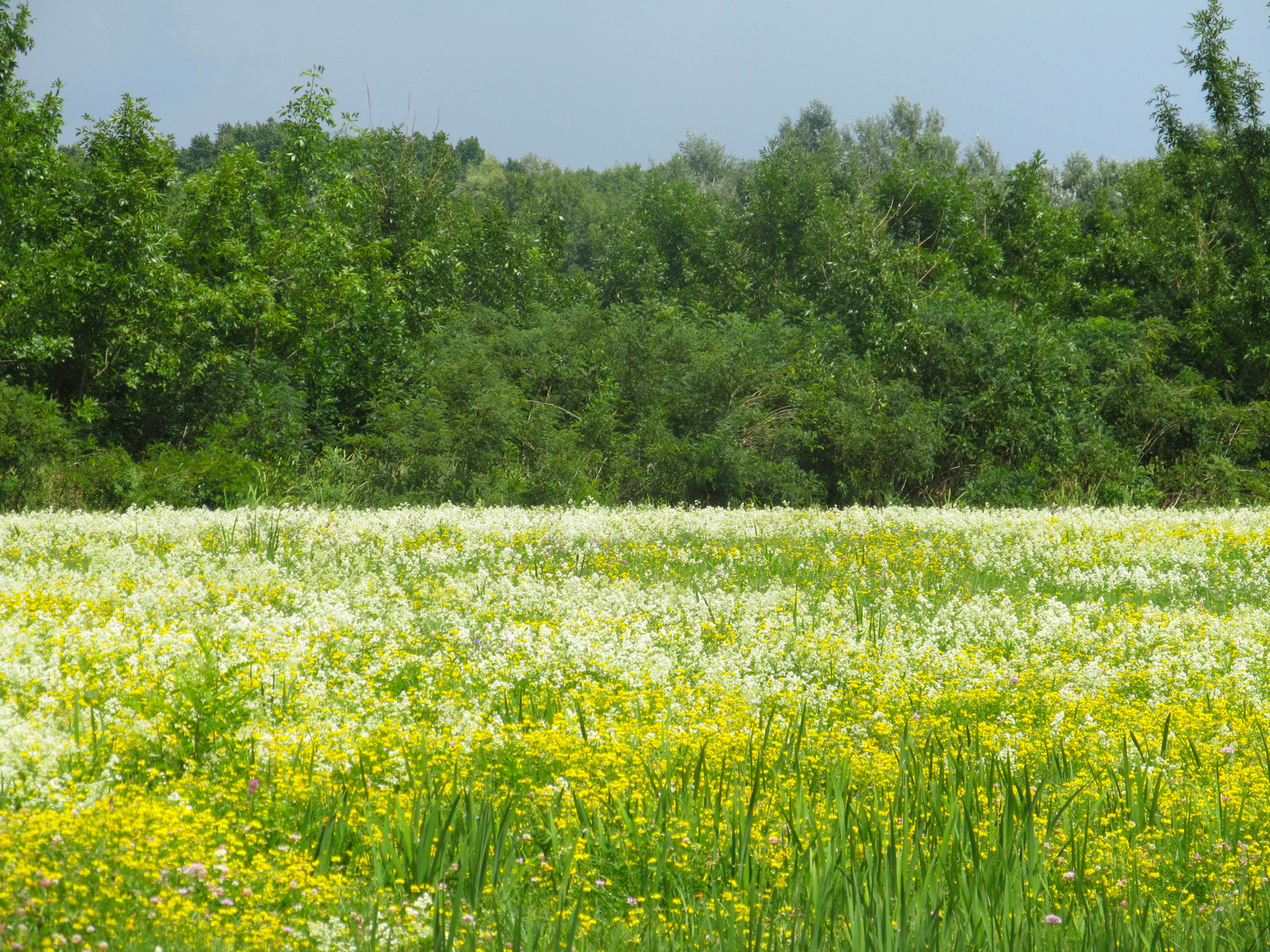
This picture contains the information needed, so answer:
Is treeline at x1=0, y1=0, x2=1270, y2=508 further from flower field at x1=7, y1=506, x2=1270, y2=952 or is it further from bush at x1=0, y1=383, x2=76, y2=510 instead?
flower field at x1=7, y1=506, x2=1270, y2=952

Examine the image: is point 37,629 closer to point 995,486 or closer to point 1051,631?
point 1051,631

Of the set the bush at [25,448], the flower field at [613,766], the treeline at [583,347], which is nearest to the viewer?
the flower field at [613,766]

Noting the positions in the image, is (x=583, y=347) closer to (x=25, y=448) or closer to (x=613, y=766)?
(x=25, y=448)

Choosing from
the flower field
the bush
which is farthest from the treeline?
the flower field

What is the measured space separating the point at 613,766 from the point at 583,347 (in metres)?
19.6

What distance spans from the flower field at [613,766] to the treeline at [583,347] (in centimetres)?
1032

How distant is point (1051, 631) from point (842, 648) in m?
1.91

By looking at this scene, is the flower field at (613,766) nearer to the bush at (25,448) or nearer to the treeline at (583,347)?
the bush at (25,448)

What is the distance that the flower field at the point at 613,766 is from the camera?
2859mm

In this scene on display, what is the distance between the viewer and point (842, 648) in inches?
257

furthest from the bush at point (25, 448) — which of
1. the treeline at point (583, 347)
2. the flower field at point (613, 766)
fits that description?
the flower field at point (613, 766)

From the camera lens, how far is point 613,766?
418 centimetres

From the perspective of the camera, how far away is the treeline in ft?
59.0

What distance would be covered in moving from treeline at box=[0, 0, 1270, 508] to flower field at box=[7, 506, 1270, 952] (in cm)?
1032
